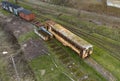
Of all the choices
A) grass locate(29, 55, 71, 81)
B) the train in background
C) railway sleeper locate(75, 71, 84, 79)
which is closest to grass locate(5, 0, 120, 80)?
the train in background

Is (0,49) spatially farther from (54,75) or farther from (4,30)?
(54,75)

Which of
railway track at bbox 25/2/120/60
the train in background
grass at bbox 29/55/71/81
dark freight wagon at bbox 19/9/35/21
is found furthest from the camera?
dark freight wagon at bbox 19/9/35/21

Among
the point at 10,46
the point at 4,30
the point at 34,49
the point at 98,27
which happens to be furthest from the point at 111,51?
the point at 4,30

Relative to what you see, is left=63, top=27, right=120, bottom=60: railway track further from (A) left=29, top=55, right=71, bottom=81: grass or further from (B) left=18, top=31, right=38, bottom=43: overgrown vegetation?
(A) left=29, top=55, right=71, bottom=81: grass

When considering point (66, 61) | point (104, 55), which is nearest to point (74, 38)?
point (66, 61)

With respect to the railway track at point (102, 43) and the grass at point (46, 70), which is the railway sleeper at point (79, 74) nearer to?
the grass at point (46, 70)

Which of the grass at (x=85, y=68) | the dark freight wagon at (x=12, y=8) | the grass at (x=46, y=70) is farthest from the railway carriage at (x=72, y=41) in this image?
the dark freight wagon at (x=12, y=8)

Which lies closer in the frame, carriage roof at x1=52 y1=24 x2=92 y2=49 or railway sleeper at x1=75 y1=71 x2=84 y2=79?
railway sleeper at x1=75 y1=71 x2=84 y2=79

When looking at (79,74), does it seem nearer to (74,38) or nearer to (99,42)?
(74,38)
